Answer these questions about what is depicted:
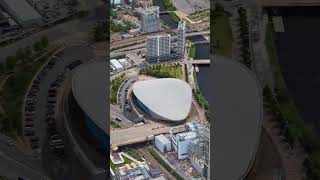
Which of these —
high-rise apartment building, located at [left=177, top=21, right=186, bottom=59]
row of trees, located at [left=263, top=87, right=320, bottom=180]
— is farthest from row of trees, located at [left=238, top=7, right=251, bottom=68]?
high-rise apartment building, located at [left=177, top=21, right=186, bottom=59]

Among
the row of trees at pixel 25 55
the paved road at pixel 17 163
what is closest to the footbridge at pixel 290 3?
the row of trees at pixel 25 55

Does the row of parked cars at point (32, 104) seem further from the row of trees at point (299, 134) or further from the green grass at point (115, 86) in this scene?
the row of trees at point (299, 134)

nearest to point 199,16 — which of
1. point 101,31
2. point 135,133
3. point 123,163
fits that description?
point 101,31

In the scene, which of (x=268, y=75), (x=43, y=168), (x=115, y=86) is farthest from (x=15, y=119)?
(x=268, y=75)

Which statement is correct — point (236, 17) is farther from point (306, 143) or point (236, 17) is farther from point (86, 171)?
point (86, 171)

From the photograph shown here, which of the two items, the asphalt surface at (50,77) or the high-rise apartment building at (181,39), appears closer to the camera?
the asphalt surface at (50,77)
